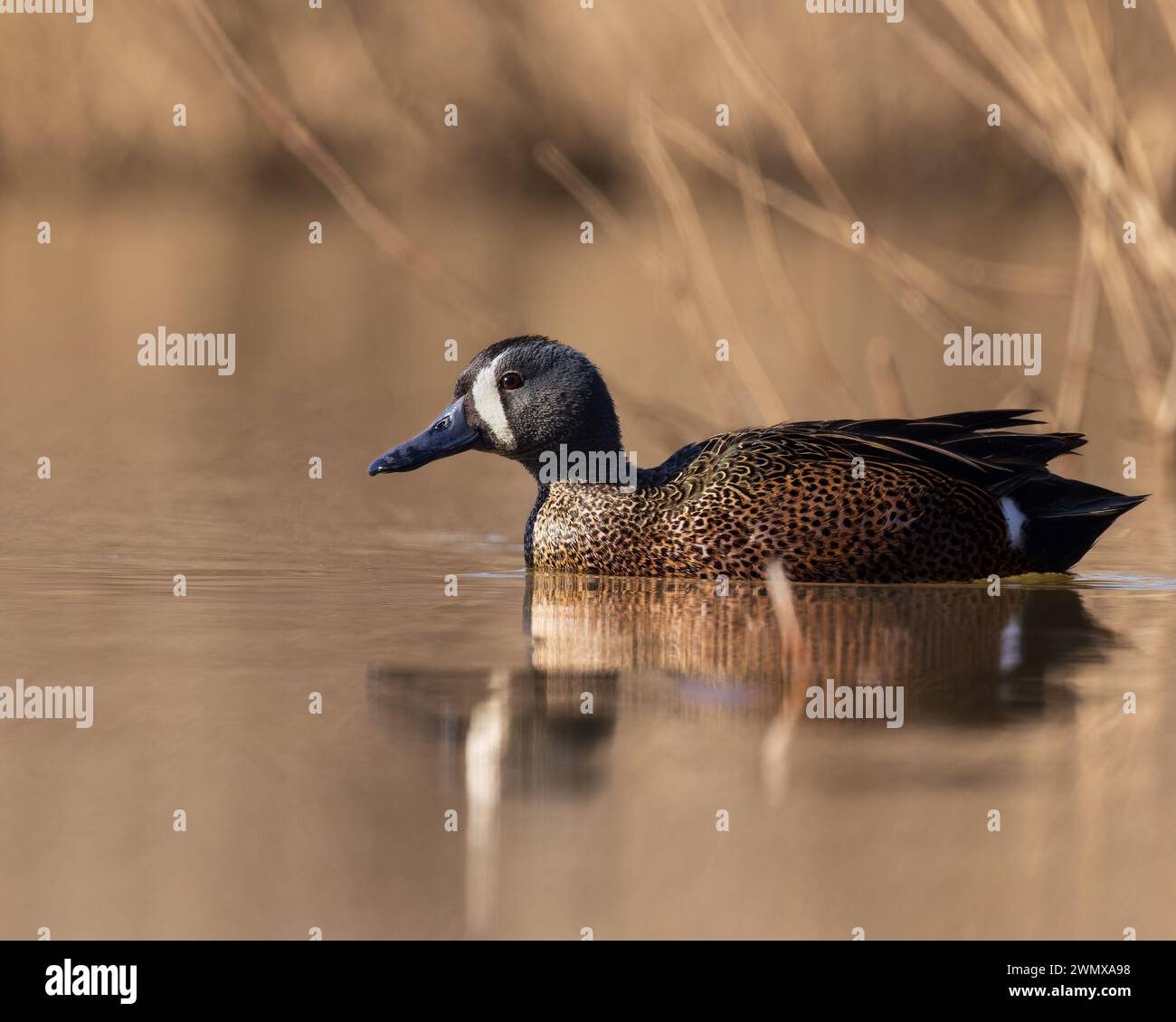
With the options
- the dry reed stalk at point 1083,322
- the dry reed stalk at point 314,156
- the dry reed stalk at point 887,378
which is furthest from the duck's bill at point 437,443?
the dry reed stalk at point 1083,322

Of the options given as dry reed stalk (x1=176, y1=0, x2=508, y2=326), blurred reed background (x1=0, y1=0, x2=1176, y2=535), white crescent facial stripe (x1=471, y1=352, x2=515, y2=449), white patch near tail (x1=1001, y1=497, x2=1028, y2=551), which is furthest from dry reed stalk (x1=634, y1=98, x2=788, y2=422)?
white patch near tail (x1=1001, y1=497, x2=1028, y2=551)

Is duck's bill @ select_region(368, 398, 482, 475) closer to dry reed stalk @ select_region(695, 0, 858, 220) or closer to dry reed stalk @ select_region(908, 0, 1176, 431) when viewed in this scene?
dry reed stalk @ select_region(695, 0, 858, 220)

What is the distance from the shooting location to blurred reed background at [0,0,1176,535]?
7.86m

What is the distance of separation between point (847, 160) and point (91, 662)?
711 inches

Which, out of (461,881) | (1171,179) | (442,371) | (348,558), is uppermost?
(1171,179)

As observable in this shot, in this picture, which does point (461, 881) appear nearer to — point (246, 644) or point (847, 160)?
point (246, 644)

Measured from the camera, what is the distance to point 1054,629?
23.0 feet

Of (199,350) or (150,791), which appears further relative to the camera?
(199,350)

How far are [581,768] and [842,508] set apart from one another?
3.27 m

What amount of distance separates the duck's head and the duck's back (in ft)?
2.09

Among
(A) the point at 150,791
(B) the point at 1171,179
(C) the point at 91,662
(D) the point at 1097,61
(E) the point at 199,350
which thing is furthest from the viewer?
(B) the point at 1171,179

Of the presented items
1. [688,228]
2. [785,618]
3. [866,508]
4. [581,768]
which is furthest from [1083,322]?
[581,768]

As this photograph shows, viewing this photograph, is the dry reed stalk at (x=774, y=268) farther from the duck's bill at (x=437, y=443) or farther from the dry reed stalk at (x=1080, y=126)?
the duck's bill at (x=437, y=443)

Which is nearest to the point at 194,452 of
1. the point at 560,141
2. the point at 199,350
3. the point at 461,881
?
the point at 199,350
